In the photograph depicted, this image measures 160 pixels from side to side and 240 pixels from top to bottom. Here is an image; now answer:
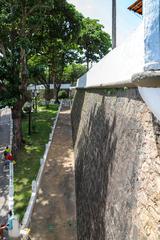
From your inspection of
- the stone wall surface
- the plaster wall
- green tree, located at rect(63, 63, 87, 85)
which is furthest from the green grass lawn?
green tree, located at rect(63, 63, 87, 85)

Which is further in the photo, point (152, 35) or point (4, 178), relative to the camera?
point (4, 178)

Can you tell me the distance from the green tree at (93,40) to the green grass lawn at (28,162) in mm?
17419

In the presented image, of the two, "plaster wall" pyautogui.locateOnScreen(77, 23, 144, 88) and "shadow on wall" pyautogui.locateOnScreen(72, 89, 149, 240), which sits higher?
"plaster wall" pyautogui.locateOnScreen(77, 23, 144, 88)

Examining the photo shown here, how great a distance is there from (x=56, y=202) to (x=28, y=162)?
6378 mm

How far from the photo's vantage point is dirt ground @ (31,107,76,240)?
35.5ft

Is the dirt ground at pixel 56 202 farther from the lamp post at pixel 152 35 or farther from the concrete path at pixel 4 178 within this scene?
the lamp post at pixel 152 35

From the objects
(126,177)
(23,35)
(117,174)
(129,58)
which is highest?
(23,35)

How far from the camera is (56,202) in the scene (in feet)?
43.0

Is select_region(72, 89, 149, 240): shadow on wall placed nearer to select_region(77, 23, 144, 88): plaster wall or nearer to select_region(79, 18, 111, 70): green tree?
select_region(77, 23, 144, 88): plaster wall

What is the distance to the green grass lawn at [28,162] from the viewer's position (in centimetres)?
1356

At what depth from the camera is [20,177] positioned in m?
16.4

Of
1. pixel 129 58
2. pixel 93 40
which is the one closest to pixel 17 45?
pixel 129 58

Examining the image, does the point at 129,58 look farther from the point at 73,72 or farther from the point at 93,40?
the point at 73,72

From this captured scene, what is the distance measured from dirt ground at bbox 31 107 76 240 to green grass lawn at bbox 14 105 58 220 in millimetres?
674
